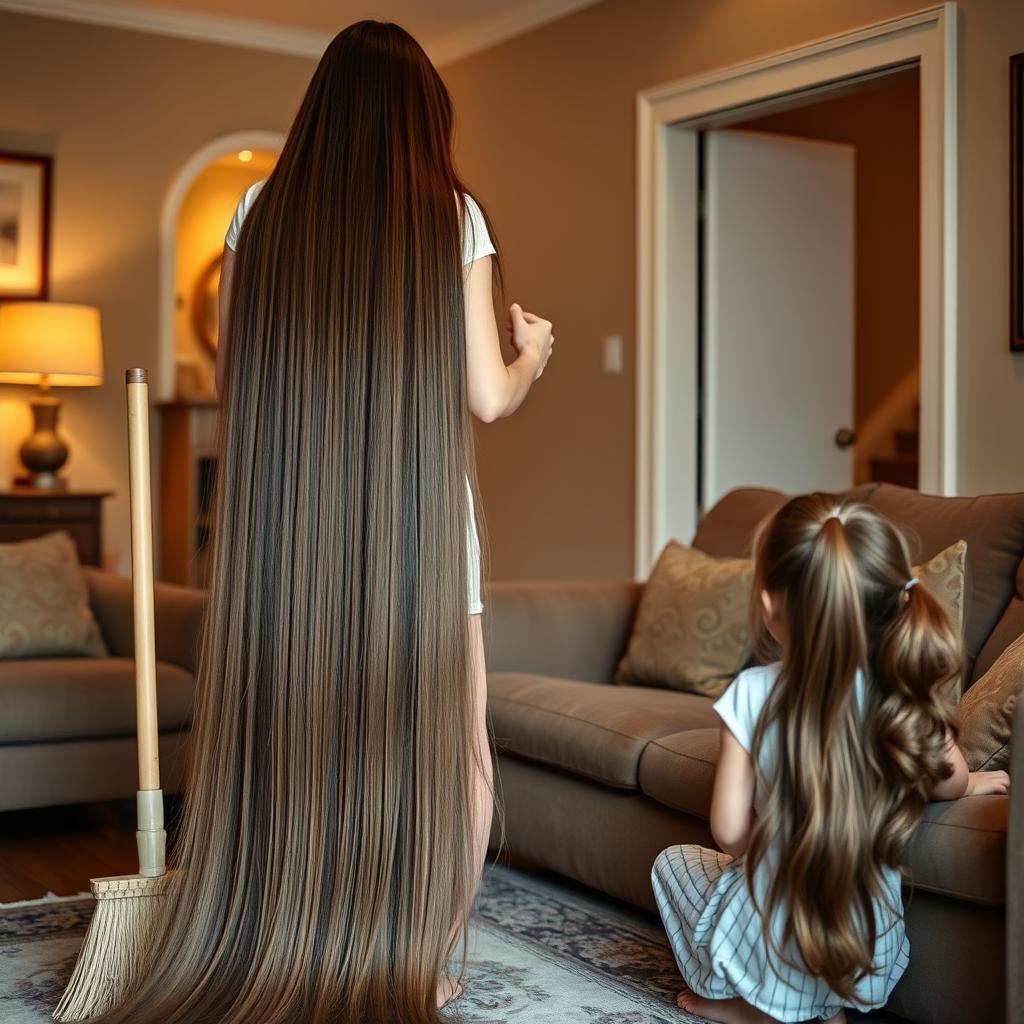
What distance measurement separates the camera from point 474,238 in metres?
2.21

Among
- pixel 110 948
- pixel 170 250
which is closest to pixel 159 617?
pixel 110 948

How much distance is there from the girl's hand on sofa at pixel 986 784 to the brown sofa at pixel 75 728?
2.04 meters

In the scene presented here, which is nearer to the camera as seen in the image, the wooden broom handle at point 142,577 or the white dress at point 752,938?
the white dress at point 752,938

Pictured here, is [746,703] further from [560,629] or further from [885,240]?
[885,240]

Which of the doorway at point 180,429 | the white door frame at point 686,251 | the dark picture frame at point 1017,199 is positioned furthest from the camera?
the doorway at point 180,429

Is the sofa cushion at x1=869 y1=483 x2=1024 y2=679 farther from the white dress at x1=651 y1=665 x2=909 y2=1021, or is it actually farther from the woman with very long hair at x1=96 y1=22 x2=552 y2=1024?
the woman with very long hair at x1=96 y1=22 x2=552 y2=1024

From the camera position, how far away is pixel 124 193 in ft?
20.5

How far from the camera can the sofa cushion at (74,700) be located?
12.0 feet

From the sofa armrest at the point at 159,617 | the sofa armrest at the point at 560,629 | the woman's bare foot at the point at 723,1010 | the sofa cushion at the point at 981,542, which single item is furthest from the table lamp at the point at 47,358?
the woman's bare foot at the point at 723,1010

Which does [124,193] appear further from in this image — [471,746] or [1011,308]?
[471,746]

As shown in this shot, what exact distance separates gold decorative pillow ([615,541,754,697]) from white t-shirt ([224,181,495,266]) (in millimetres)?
1432

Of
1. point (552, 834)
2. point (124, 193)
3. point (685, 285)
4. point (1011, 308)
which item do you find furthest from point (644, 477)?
point (124, 193)

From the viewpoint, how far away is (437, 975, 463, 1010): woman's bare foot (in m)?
2.28

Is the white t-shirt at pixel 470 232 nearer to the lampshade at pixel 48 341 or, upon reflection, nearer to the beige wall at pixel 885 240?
the lampshade at pixel 48 341
